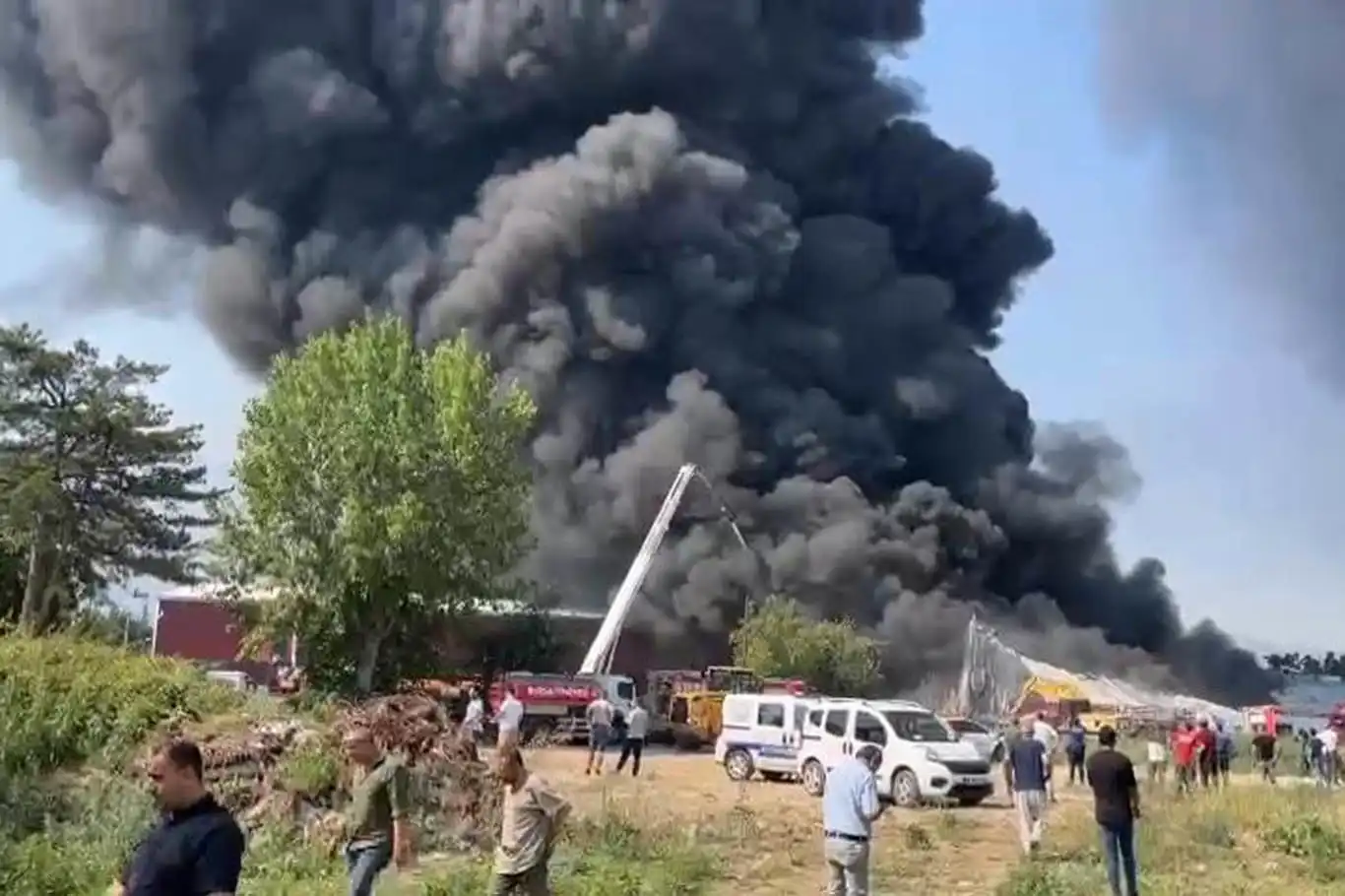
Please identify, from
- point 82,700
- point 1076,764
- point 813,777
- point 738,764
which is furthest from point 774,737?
point 82,700

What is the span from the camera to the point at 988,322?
73.8 meters

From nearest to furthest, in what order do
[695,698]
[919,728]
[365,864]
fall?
1. [365,864]
2. [919,728]
3. [695,698]

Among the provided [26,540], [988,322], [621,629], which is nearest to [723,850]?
[26,540]

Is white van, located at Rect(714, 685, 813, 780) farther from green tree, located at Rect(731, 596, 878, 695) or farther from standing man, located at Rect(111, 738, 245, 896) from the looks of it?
standing man, located at Rect(111, 738, 245, 896)

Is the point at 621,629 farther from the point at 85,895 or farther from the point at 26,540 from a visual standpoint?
the point at 85,895

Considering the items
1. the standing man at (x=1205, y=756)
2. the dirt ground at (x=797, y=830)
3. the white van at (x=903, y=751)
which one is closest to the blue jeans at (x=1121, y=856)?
the dirt ground at (x=797, y=830)

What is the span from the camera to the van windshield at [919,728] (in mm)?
25516

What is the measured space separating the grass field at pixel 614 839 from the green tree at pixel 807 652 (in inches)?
1239

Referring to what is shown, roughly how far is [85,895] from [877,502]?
186 feet

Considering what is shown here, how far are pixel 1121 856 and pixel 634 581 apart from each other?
4495 centimetres

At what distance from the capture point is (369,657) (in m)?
36.0

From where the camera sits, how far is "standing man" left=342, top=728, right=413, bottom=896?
900 centimetres

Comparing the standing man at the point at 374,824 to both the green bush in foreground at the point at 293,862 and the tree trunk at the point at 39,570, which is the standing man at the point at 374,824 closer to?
the green bush in foreground at the point at 293,862

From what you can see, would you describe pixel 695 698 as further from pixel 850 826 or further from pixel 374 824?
pixel 374 824
